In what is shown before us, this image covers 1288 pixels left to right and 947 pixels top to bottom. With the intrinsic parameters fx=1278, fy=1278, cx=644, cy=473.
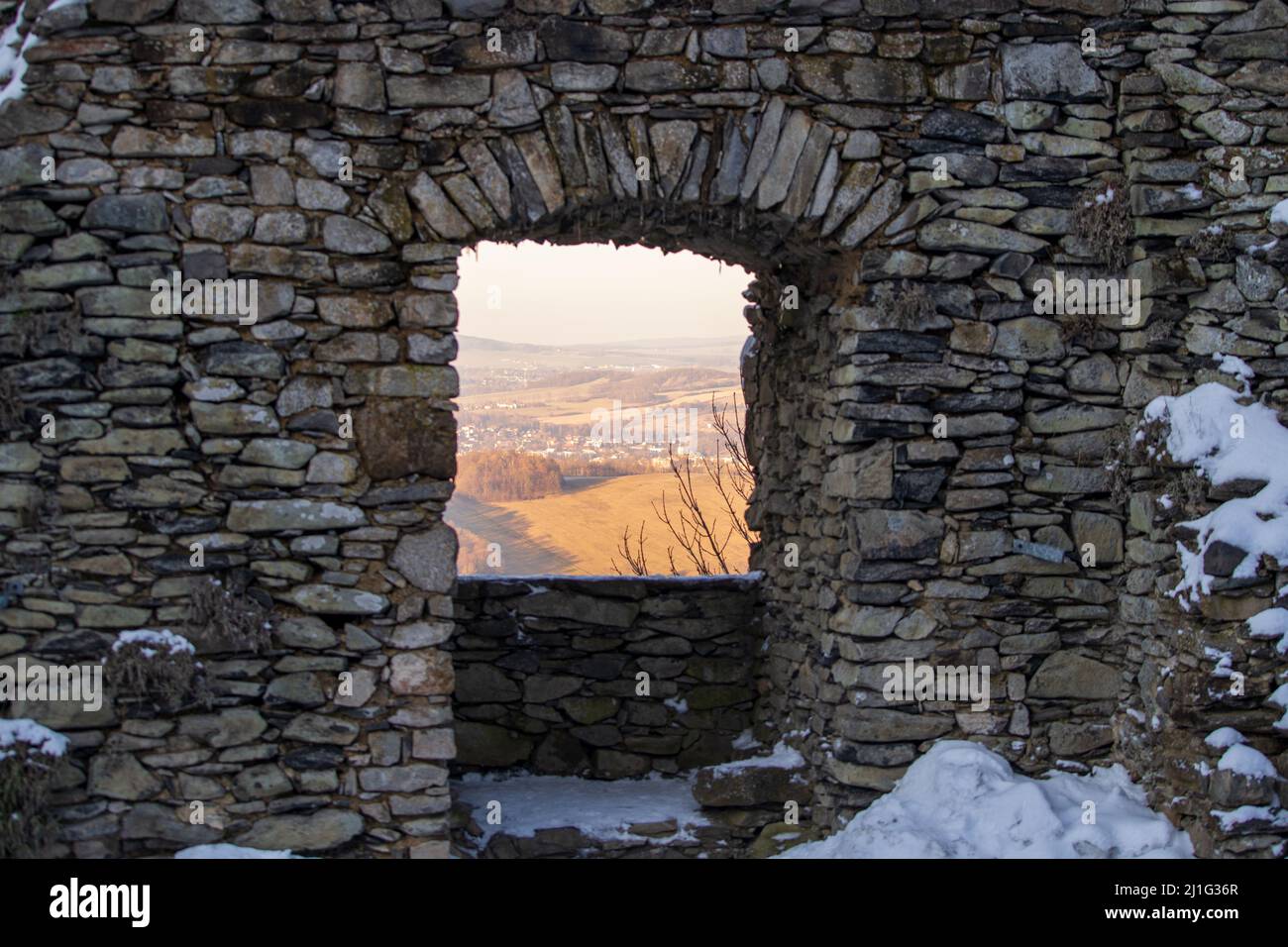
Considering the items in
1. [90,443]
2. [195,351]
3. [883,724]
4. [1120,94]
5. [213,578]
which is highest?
[1120,94]

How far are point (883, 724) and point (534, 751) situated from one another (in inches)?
83.7

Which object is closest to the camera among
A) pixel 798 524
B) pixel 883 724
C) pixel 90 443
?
pixel 90 443

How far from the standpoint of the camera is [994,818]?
4891 mm

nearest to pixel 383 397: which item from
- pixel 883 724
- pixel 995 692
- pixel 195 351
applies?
pixel 195 351

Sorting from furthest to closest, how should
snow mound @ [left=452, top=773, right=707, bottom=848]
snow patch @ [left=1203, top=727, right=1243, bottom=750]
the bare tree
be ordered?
the bare tree < snow mound @ [left=452, top=773, right=707, bottom=848] < snow patch @ [left=1203, top=727, right=1243, bottom=750]

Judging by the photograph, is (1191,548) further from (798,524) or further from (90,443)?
(90,443)

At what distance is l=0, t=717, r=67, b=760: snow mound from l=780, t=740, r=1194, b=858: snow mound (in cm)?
290

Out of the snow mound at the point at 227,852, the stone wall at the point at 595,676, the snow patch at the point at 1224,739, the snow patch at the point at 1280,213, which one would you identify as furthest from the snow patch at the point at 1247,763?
the snow mound at the point at 227,852

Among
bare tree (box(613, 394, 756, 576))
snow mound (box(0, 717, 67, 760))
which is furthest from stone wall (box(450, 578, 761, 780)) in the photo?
bare tree (box(613, 394, 756, 576))

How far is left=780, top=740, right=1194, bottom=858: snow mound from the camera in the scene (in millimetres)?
4777

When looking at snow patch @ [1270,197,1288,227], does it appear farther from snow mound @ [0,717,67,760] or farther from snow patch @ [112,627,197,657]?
snow mound @ [0,717,67,760]

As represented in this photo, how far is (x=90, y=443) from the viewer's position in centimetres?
497

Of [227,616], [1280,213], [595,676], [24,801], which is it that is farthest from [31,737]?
[1280,213]

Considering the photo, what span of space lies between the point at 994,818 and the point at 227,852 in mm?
2929
